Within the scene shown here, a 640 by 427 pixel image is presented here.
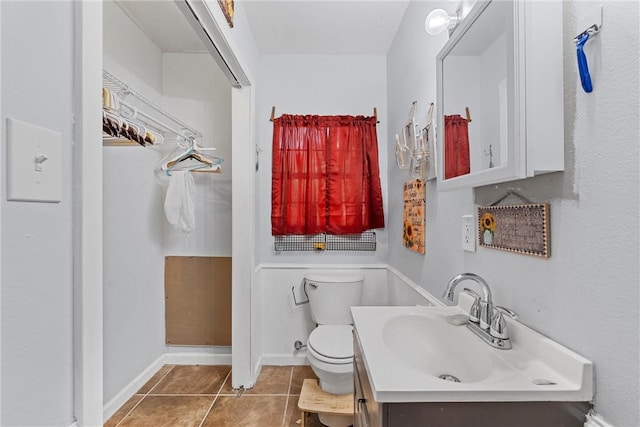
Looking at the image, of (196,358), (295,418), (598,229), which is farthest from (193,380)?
(598,229)

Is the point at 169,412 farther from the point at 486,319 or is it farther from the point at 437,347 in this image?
the point at 486,319

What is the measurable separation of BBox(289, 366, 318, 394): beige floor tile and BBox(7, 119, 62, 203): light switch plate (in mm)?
2020

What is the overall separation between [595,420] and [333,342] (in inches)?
52.3

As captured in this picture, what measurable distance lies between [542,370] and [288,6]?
2.18m

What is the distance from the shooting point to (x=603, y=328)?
2.08ft

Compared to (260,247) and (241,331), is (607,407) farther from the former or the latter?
(260,247)

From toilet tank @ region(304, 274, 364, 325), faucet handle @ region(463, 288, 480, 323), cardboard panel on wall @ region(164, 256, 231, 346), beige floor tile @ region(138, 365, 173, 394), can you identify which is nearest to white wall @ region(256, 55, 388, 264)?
toilet tank @ region(304, 274, 364, 325)

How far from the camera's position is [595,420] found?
25.5 inches

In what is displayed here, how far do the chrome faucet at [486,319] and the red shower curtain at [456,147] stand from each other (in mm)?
380

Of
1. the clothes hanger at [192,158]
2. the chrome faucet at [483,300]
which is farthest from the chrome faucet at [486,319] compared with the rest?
the clothes hanger at [192,158]

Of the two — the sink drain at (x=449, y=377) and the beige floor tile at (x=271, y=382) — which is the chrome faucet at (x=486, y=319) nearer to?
the sink drain at (x=449, y=377)

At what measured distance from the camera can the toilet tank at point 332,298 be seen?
2.22 m

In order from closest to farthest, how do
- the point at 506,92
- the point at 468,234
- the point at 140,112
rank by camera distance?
the point at 506,92 → the point at 468,234 → the point at 140,112

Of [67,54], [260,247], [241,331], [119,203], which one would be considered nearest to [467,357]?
[67,54]
